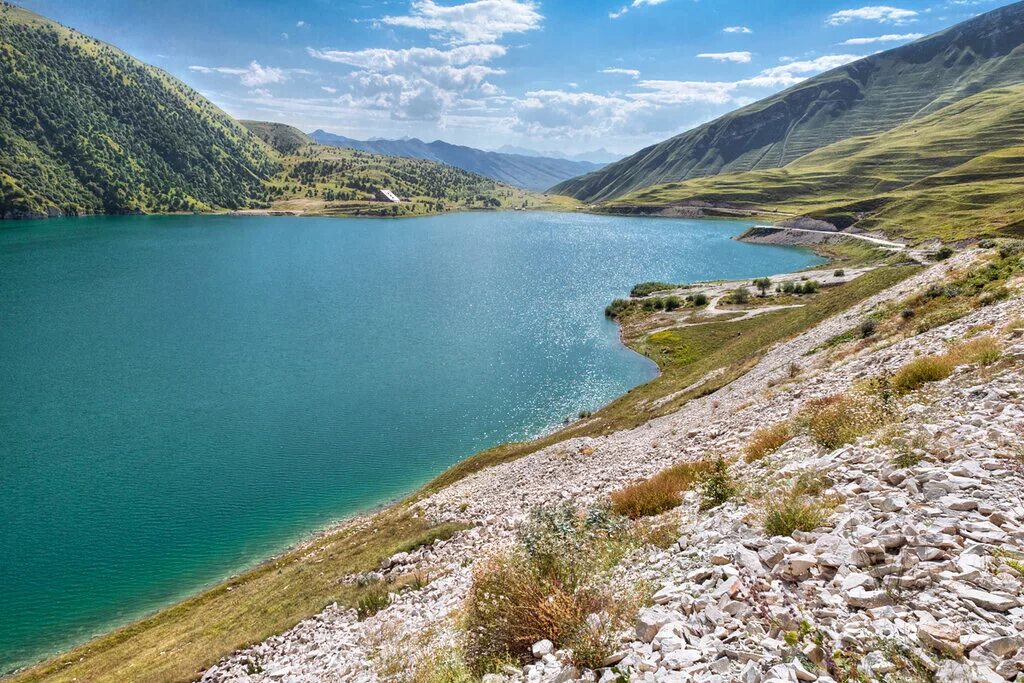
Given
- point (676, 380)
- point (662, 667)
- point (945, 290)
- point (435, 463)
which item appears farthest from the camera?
point (676, 380)

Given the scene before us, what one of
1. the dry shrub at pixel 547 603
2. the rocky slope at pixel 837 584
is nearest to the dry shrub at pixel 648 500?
the rocky slope at pixel 837 584

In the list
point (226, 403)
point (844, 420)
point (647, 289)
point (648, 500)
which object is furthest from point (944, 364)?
point (647, 289)

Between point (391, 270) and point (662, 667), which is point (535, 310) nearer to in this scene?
point (391, 270)

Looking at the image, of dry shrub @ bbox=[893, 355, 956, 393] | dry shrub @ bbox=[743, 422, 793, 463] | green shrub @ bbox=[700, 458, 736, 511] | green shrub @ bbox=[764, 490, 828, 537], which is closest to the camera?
green shrub @ bbox=[764, 490, 828, 537]

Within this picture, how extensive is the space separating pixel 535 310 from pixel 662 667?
3945 inches

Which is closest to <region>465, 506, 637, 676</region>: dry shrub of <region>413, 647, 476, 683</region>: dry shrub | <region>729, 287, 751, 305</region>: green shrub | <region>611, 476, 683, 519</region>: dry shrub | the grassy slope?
<region>413, 647, 476, 683</region>: dry shrub

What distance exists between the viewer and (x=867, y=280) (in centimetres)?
6325

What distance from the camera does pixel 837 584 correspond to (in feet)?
27.2

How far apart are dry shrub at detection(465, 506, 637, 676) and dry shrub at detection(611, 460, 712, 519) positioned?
4070mm

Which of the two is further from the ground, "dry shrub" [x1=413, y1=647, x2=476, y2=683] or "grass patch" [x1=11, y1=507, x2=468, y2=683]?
"dry shrub" [x1=413, y1=647, x2=476, y2=683]

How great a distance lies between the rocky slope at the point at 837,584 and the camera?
6.74 meters

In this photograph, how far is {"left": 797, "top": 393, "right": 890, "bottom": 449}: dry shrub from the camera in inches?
588

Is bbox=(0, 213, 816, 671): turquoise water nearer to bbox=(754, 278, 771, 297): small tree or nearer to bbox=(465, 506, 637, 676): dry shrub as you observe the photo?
bbox=(754, 278, 771, 297): small tree

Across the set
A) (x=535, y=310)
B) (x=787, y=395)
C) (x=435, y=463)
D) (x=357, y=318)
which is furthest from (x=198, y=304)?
(x=787, y=395)
